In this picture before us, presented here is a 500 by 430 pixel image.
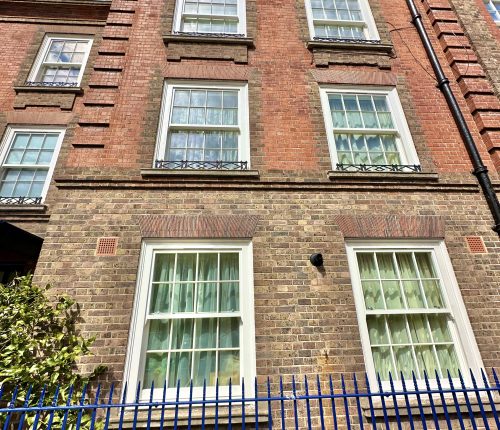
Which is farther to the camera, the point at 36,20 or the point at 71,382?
the point at 36,20

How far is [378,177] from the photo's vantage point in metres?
5.89

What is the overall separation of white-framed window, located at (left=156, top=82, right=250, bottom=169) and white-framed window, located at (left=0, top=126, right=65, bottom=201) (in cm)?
289

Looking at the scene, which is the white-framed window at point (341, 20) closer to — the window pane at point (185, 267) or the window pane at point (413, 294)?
the window pane at point (413, 294)

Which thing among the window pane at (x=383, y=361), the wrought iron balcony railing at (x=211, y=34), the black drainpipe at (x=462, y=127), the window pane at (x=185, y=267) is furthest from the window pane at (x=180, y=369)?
the wrought iron balcony railing at (x=211, y=34)

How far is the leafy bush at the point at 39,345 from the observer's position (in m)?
3.83

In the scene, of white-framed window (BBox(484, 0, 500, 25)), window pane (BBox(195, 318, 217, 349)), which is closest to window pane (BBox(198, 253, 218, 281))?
window pane (BBox(195, 318, 217, 349))

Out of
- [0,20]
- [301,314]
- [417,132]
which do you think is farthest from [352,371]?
[0,20]

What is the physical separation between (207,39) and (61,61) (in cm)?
448

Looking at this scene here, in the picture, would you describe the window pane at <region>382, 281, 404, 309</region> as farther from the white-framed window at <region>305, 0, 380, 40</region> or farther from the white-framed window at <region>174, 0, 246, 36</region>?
the white-framed window at <region>174, 0, 246, 36</region>

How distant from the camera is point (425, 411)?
13.7 feet

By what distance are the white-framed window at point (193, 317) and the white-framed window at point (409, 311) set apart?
1.75 metres

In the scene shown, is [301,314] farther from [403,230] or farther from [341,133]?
[341,133]

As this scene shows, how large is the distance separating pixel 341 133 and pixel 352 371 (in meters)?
4.38

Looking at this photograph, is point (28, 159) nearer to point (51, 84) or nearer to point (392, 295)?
point (51, 84)
